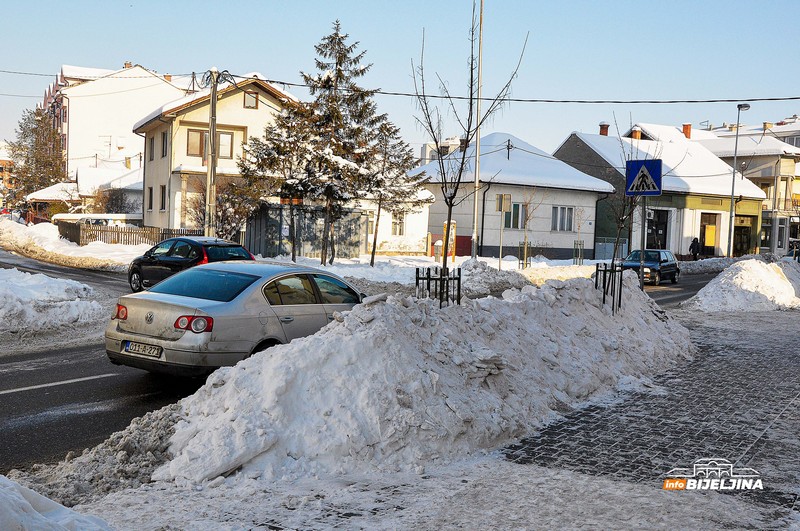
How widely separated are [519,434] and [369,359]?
1598 millimetres

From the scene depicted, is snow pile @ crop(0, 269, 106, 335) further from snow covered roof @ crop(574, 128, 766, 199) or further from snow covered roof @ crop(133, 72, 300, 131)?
snow covered roof @ crop(574, 128, 766, 199)

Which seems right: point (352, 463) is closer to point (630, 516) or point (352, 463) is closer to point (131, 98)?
point (630, 516)

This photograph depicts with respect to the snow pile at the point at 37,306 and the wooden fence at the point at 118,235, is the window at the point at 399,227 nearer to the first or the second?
the wooden fence at the point at 118,235

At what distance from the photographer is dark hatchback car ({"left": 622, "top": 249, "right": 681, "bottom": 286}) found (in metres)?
31.8

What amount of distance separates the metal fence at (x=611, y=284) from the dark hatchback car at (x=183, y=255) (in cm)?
880

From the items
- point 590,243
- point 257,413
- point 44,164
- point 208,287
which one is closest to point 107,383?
point 208,287

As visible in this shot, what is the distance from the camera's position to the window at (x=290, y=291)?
8.97 metres

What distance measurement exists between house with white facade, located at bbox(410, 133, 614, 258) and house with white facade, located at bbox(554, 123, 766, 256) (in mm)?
3093

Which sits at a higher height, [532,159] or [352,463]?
[532,159]

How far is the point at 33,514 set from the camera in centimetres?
348

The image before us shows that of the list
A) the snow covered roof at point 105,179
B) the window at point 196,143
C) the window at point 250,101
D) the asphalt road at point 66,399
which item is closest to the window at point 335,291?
the asphalt road at point 66,399

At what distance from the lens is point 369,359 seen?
21.2 ft

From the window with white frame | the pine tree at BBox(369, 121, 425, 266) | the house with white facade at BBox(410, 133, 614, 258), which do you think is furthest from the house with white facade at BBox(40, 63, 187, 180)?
the pine tree at BBox(369, 121, 425, 266)

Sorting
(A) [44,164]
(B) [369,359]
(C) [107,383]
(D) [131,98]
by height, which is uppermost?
(D) [131,98]
